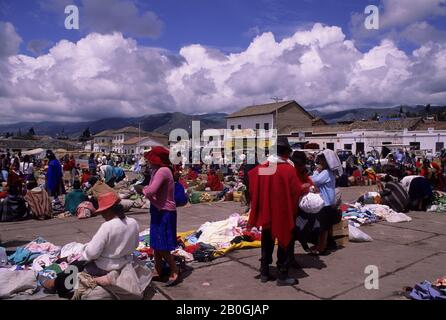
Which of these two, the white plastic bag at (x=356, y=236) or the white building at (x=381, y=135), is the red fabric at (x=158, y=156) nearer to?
the white plastic bag at (x=356, y=236)

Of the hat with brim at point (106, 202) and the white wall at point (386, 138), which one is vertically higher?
the white wall at point (386, 138)

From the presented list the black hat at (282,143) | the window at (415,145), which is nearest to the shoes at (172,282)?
the black hat at (282,143)

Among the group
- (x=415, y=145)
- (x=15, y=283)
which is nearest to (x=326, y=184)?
(x=15, y=283)

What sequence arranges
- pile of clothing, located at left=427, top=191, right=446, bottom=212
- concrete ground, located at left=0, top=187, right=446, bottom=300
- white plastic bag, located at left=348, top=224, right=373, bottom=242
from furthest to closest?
pile of clothing, located at left=427, top=191, right=446, bottom=212 → white plastic bag, located at left=348, top=224, right=373, bottom=242 → concrete ground, located at left=0, top=187, right=446, bottom=300

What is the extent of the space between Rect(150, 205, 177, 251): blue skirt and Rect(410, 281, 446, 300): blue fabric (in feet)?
8.96

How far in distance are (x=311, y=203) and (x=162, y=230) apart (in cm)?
201

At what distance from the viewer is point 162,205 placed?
171 inches

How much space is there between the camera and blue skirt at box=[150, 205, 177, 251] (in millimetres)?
4285

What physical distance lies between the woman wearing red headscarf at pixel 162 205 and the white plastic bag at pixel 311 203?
1766mm

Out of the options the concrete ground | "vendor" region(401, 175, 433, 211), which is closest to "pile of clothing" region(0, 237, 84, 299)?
the concrete ground

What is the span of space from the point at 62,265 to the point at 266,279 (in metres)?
2.65

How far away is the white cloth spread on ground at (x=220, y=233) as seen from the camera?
20.0ft

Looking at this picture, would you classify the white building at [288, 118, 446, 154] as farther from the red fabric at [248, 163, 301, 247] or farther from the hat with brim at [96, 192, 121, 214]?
the hat with brim at [96, 192, 121, 214]

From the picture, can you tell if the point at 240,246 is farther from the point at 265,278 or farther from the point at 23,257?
the point at 23,257
